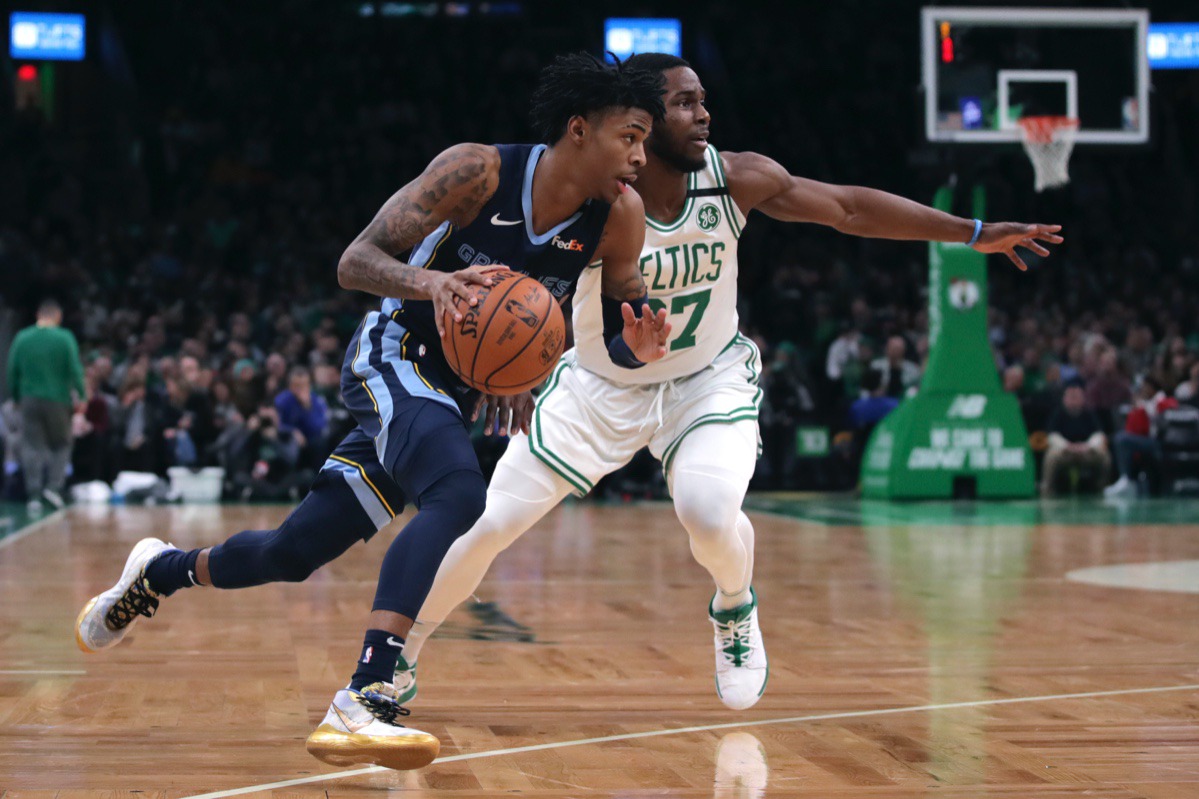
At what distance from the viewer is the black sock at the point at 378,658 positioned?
11.8 feet

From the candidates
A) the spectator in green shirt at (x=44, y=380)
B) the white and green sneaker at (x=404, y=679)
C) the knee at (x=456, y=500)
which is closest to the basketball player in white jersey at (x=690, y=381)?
the white and green sneaker at (x=404, y=679)

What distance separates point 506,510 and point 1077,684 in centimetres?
195

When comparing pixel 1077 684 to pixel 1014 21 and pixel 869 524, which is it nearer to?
pixel 869 524

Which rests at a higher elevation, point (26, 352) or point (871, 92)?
point (871, 92)

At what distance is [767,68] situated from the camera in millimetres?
24578

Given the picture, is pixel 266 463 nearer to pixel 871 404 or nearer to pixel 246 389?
pixel 246 389

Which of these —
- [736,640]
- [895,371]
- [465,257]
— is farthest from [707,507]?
[895,371]

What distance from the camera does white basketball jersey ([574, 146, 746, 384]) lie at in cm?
488

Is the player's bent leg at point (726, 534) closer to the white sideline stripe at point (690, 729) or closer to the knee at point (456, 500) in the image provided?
the white sideline stripe at point (690, 729)

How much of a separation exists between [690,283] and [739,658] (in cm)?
117

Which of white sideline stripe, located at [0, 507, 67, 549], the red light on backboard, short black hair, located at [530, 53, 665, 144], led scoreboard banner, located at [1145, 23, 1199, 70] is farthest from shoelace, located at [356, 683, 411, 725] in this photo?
led scoreboard banner, located at [1145, 23, 1199, 70]

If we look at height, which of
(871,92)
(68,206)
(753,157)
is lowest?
(753,157)

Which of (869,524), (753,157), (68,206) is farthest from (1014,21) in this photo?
(68,206)

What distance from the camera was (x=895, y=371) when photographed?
1697 centimetres
